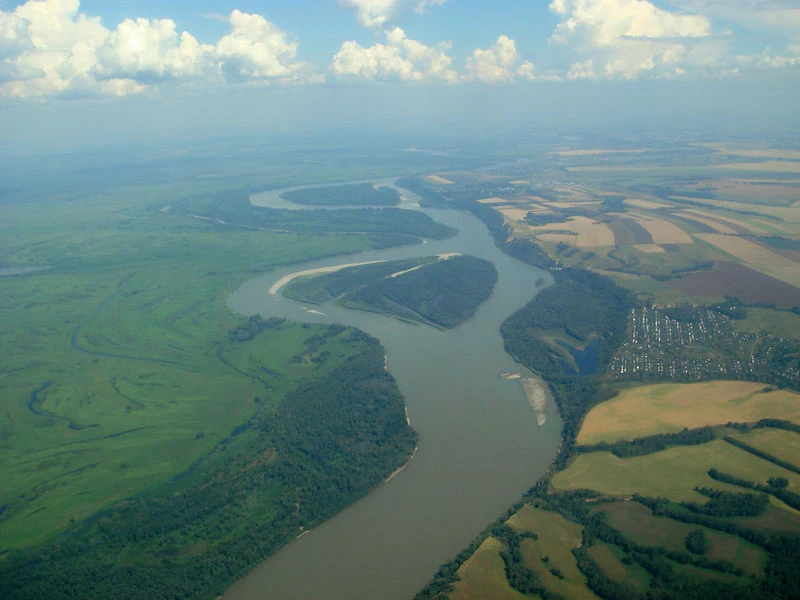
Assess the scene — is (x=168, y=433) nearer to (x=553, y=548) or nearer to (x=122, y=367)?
(x=122, y=367)

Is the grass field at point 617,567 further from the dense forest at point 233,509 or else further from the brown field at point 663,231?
the brown field at point 663,231

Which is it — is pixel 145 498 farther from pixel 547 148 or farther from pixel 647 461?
pixel 547 148

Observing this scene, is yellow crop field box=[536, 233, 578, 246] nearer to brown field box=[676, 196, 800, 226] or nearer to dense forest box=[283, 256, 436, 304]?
dense forest box=[283, 256, 436, 304]

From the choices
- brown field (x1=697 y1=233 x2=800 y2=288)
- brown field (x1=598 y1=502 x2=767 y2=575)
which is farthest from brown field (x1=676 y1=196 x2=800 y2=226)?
brown field (x1=598 y1=502 x2=767 y2=575)

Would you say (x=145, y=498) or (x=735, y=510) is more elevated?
(x=735, y=510)

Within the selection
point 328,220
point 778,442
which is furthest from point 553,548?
point 328,220

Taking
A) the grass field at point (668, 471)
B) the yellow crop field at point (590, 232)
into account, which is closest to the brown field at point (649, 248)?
the yellow crop field at point (590, 232)

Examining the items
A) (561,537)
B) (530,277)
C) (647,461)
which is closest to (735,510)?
(647,461)
